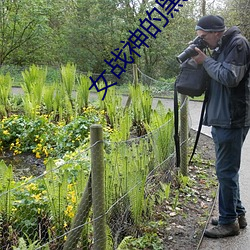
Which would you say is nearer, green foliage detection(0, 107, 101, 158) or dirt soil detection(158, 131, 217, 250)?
dirt soil detection(158, 131, 217, 250)

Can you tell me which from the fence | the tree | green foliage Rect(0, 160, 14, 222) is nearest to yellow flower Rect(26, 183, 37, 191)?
the fence

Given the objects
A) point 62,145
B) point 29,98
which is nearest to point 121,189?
point 62,145

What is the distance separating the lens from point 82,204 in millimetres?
2445

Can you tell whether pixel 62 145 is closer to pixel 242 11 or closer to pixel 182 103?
pixel 182 103

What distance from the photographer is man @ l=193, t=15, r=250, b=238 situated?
112 inches

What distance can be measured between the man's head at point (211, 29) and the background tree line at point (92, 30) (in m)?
11.5

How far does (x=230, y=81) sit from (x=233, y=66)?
0.37 ft

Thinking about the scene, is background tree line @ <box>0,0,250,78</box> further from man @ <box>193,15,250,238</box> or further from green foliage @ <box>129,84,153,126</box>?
man @ <box>193,15,250,238</box>

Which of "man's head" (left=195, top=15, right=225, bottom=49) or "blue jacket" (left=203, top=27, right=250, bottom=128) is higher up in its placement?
"man's head" (left=195, top=15, right=225, bottom=49)

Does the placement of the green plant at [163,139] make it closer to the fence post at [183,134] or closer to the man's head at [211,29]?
the fence post at [183,134]

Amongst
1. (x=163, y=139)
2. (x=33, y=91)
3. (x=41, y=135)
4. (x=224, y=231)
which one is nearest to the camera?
(x=224, y=231)

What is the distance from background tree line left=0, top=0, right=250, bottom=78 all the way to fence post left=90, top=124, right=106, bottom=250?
12370mm

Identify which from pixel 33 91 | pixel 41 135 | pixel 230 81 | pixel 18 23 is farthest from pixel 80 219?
pixel 18 23

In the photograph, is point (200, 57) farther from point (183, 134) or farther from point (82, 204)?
point (183, 134)
